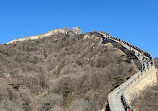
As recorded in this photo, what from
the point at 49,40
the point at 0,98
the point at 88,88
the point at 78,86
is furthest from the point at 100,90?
the point at 49,40

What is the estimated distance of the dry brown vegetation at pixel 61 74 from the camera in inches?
1168

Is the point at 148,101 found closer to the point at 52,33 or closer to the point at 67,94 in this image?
the point at 67,94

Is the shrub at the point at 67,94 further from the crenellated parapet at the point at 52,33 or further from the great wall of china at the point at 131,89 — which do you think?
the crenellated parapet at the point at 52,33

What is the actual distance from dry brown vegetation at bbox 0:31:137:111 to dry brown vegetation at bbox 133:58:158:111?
3413mm

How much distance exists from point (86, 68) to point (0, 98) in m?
18.4

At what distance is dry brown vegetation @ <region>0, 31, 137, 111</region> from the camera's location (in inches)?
1168

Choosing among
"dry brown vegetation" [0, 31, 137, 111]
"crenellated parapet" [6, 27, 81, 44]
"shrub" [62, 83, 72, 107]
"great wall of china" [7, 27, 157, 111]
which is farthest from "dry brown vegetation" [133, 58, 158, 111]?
"crenellated parapet" [6, 27, 81, 44]

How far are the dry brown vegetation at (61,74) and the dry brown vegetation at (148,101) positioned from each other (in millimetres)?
3413

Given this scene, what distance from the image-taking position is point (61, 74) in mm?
45000

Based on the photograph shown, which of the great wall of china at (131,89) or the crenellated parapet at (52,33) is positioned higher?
the crenellated parapet at (52,33)

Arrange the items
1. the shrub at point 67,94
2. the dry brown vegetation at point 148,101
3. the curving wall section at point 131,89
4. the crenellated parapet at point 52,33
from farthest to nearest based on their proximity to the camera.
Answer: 1. the crenellated parapet at point 52,33
2. the shrub at point 67,94
3. the dry brown vegetation at point 148,101
4. the curving wall section at point 131,89

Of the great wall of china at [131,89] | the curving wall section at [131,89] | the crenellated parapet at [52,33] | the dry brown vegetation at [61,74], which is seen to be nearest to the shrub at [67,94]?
the dry brown vegetation at [61,74]

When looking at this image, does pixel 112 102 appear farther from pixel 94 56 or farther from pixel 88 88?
pixel 94 56

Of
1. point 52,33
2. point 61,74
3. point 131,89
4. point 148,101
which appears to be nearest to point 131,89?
point 131,89
